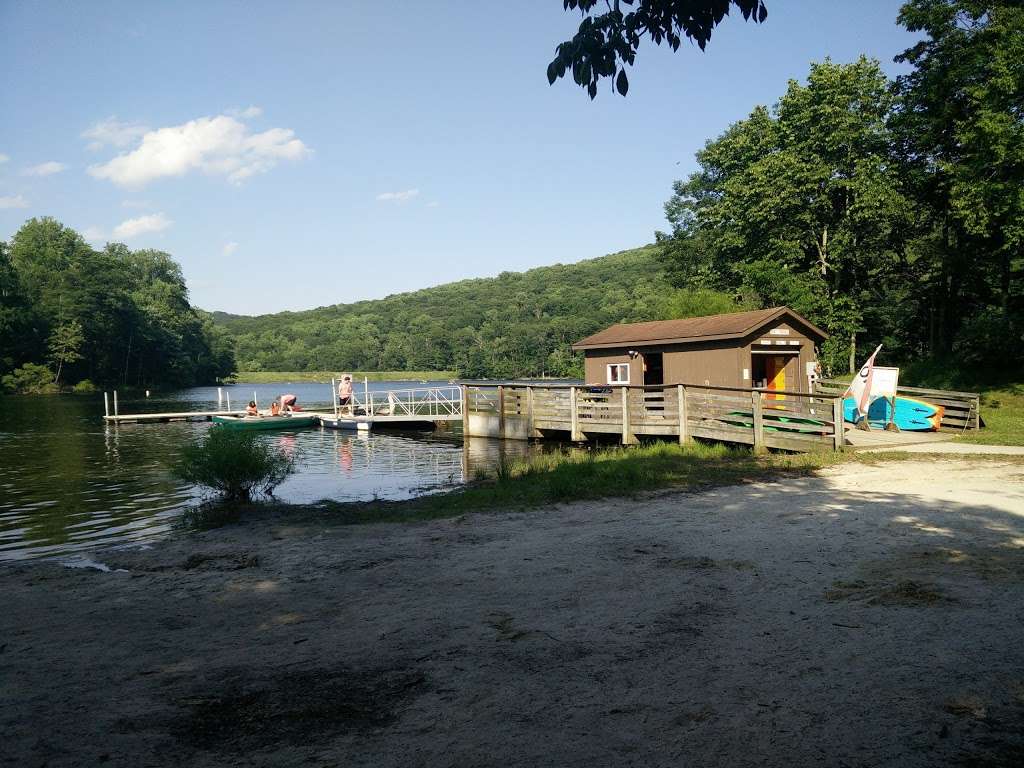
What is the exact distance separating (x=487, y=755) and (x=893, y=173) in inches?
1477

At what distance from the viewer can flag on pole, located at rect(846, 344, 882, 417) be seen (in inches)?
742

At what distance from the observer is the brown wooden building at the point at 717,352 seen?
23.6m

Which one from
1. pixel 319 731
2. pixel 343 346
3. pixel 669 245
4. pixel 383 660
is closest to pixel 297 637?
pixel 383 660

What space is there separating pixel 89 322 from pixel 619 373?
77.7 meters

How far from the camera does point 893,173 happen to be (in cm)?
3419

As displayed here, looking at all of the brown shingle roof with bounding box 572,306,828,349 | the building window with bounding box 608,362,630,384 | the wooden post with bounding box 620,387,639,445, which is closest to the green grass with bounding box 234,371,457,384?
the brown shingle roof with bounding box 572,306,828,349

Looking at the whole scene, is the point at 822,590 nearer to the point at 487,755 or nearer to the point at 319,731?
the point at 487,755

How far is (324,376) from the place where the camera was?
448ft

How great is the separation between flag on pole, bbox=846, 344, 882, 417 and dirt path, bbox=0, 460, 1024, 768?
36.5 feet

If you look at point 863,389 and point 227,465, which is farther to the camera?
point 863,389

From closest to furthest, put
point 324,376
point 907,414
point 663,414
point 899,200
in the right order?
point 907,414 < point 663,414 < point 899,200 < point 324,376

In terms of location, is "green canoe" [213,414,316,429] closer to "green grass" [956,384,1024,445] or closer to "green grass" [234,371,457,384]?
"green grass" [956,384,1024,445]

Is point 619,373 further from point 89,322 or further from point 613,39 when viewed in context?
point 89,322

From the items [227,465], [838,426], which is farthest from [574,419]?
[227,465]
